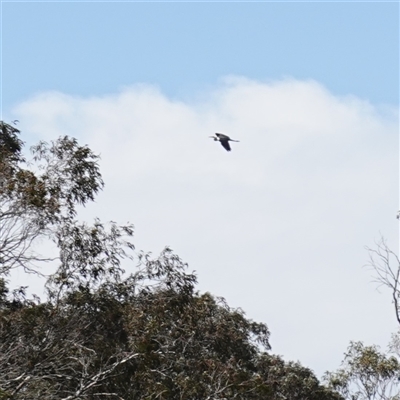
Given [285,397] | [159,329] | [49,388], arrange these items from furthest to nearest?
[285,397], [159,329], [49,388]

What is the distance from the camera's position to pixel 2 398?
54.4 ft

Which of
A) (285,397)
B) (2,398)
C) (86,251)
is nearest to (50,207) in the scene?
(86,251)

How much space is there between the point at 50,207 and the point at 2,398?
4.59 m

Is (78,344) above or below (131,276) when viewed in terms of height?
below

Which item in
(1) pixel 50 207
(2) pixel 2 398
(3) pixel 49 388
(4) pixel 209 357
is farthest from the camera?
(4) pixel 209 357

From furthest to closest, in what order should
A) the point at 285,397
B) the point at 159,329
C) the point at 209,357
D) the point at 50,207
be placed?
the point at 285,397
the point at 209,357
the point at 159,329
the point at 50,207

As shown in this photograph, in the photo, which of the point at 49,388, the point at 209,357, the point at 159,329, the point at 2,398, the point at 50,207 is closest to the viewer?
A: the point at 2,398

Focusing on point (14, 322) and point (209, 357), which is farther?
point (209, 357)

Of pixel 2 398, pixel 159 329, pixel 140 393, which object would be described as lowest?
pixel 2 398

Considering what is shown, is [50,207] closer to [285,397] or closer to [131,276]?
[131,276]

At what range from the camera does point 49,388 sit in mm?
19016

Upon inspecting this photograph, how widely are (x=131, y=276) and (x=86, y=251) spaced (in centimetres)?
132

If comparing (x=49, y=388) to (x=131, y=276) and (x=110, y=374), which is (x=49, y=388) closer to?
(x=110, y=374)

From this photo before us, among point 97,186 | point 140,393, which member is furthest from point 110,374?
point 97,186
